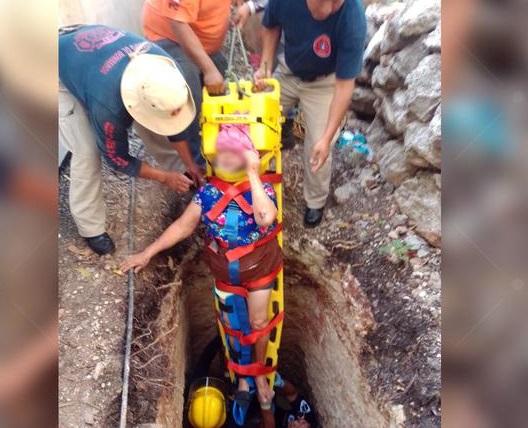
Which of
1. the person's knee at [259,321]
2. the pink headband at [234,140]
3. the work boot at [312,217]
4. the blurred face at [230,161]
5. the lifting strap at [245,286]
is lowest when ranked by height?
the person's knee at [259,321]

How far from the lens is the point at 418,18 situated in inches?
128

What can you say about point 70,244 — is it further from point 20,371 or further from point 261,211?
point 20,371

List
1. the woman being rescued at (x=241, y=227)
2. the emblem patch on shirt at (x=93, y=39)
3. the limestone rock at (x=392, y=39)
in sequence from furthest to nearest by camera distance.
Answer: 1. the limestone rock at (x=392, y=39)
2. the woman being rescued at (x=241, y=227)
3. the emblem patch on shirt at (x=93, y=39)

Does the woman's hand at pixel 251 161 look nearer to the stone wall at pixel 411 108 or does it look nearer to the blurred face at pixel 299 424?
the stone wall at pixel 411 108

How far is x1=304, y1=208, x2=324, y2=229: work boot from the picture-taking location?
3406mm

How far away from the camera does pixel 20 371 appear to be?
892mm

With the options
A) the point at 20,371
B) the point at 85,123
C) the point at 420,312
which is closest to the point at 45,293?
the point at 20,371

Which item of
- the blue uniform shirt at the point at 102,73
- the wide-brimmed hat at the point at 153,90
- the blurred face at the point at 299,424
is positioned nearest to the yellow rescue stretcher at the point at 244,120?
the wide-brimmed hat at the point at 153,90

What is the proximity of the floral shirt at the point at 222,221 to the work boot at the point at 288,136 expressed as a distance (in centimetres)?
121

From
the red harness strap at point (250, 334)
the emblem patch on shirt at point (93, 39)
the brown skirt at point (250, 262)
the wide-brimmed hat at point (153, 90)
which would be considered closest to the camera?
the wide-brimmed hat at point (153, 90)

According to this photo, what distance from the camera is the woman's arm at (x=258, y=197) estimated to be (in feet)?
7.86

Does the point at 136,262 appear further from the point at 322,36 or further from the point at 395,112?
the point at 395,112

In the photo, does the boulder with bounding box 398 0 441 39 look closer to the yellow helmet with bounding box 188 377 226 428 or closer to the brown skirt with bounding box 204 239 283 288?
the brown skirt with bounding box 204 239 283 288

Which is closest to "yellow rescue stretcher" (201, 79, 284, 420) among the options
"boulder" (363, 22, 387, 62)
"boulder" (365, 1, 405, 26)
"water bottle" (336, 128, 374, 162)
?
"water bottle" (336, 128, 374, 162)
